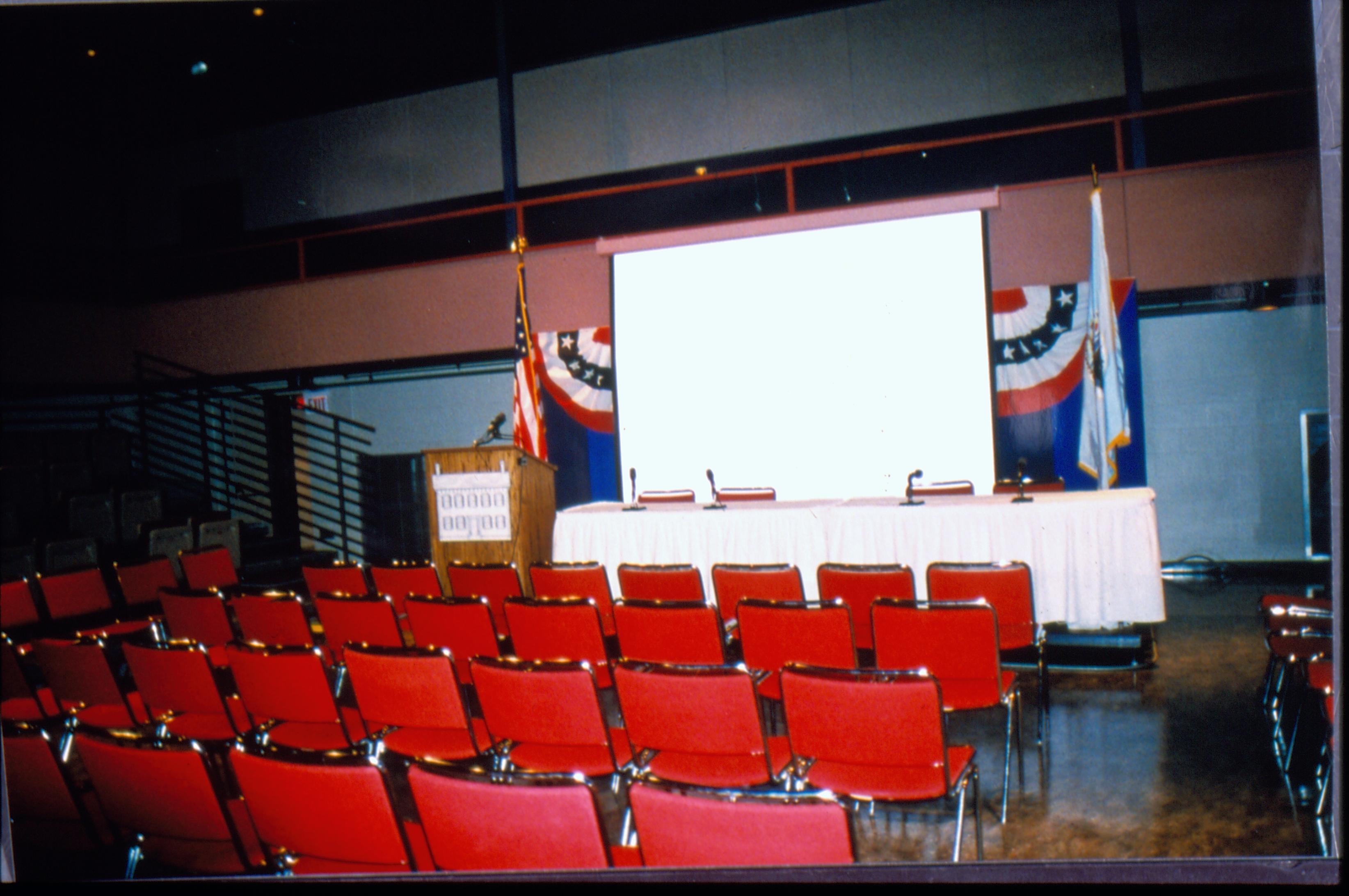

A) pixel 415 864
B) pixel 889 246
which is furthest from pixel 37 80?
pixel 415 864

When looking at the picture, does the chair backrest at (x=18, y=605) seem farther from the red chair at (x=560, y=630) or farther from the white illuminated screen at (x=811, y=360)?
the white illuminated screen at (x=811, y=360)

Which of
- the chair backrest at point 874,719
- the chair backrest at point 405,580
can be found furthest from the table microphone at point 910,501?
the chair backrest at point 405,580

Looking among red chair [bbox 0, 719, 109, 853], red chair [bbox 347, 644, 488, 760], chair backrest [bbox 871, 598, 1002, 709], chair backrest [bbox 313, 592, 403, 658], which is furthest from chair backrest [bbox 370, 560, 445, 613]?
chair backrest [bbox 871, 598, 1002, 709]

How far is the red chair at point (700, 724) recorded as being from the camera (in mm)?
2484

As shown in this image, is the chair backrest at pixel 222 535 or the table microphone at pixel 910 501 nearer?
the table microphone at pixel 910 501

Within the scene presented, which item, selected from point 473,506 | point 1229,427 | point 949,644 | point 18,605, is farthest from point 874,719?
point 1229,427

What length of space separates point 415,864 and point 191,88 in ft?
38.1

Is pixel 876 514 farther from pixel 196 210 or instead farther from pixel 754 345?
pixel 196 210

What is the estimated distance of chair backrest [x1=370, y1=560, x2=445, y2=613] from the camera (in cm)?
470

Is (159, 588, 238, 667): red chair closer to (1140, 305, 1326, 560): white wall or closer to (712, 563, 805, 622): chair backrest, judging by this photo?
(712, 563, 805, 622): chair backrest

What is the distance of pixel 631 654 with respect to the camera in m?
3.64

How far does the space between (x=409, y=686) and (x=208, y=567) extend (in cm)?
378

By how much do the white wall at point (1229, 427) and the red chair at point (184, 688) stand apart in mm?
8146

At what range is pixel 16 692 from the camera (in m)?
3.96
